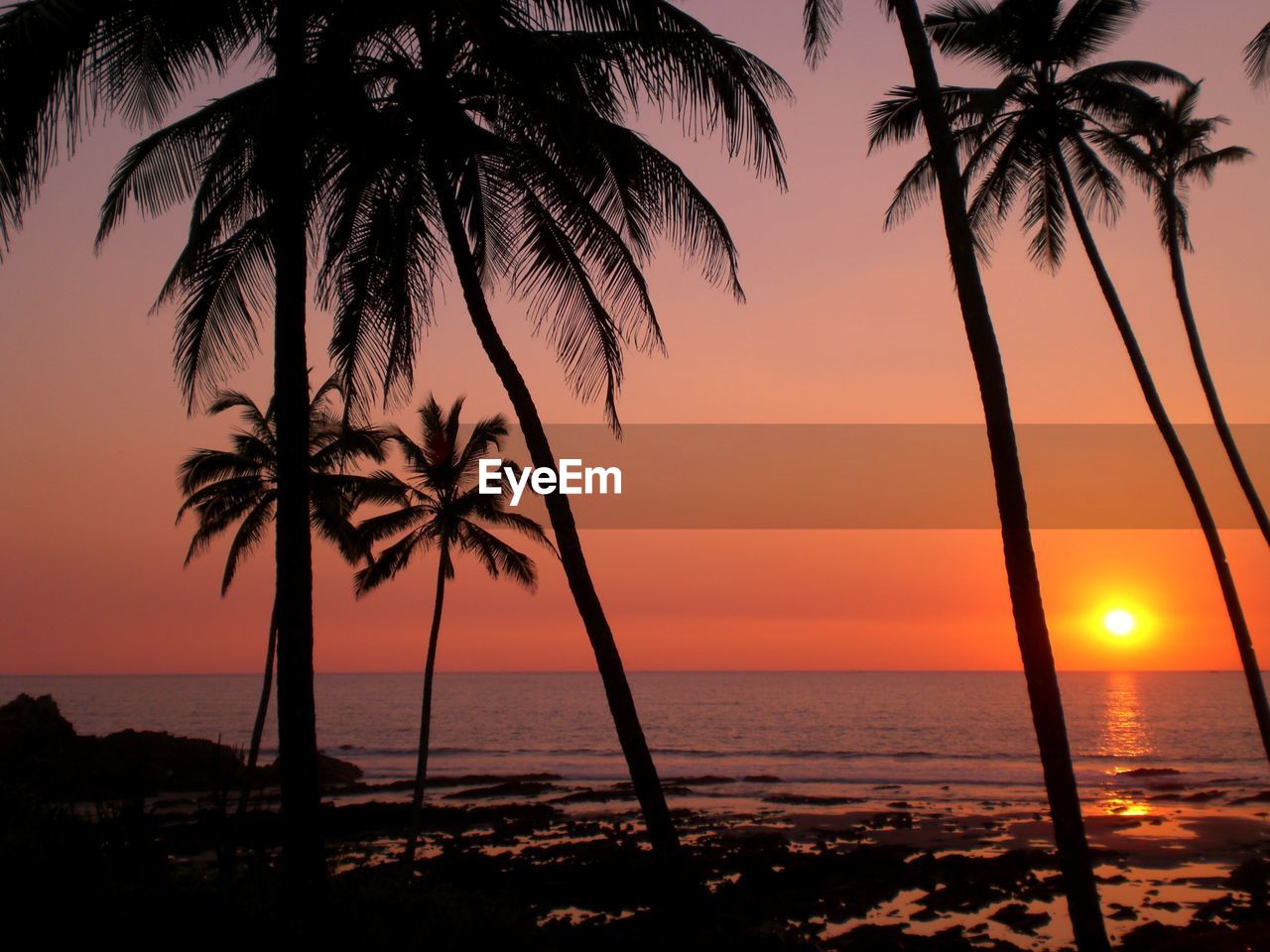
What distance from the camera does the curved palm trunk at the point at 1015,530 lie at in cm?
749

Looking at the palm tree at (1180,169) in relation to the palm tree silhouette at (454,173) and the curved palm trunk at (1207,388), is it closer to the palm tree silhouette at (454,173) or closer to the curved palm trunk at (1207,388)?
the curved palm trunk at (1207,388)

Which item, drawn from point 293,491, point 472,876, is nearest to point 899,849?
point 472,876

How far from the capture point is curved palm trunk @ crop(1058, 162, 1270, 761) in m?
15.0

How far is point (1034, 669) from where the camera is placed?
7.98 metres

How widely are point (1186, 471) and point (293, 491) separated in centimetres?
1418

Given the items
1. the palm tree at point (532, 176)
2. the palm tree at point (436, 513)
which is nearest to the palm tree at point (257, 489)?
the palm tree at point (436, 513)

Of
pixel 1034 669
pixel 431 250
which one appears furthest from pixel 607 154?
pixel 1034 669

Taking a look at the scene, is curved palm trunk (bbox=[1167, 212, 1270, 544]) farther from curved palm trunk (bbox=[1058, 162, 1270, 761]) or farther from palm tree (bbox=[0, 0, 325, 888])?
palm tree (bbox=[0, 0, 325, 888])

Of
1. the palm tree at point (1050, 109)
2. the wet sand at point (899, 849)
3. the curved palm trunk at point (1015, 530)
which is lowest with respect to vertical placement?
the wet sand at point (899, 849)

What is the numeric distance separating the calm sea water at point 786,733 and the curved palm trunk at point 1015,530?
37303 mm

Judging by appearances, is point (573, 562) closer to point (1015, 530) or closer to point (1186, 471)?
point (1015, 530)

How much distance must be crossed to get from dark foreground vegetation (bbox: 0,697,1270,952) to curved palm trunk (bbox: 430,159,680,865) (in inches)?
25.1

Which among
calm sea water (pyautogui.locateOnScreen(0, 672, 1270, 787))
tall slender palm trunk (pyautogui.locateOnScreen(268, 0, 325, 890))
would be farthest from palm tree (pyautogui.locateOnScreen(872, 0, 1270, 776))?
calm sea water (pyautogui.locateOnScreen(0, 672, 1270, 787))

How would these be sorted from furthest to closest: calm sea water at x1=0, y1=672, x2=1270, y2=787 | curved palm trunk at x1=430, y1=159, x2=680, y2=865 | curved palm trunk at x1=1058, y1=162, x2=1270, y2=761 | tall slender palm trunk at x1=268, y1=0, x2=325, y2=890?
calm sea water at x1=0, y1=672, x2=1270, y2=787, curved palm trunk at x1=1058, y1=162, x2=1270, y2=761, curved palm trunk at x1=430, y1=159, x2=680, y2=865, tall slender palm trunk at x1=268, y1=0, x2=325, y2=890
